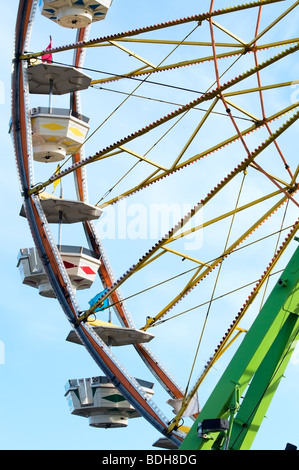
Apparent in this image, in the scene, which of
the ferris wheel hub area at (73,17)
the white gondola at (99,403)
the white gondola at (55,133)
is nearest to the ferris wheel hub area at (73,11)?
the ferris wheel hub area at (73,17)

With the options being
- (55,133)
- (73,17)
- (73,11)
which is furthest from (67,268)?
(73,11)

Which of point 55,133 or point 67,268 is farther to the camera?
point 55,133

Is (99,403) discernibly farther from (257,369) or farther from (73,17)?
(257,369)

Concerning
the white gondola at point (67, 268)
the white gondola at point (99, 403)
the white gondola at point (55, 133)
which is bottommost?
the white gondola at point (99, 403)

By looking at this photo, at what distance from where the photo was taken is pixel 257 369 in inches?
945

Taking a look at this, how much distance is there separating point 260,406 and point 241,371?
0.90m

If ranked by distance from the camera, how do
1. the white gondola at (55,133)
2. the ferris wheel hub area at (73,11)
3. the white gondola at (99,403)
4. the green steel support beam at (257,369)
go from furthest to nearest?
1. the white gondola at (99,403)
2. the white gondola at (55,133)
3. the ferris wheel hub area at (73,11)
4. the green steel support beam at (257,369)

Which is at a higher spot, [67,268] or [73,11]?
[73,11]

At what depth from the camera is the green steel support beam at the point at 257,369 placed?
77.5 ft

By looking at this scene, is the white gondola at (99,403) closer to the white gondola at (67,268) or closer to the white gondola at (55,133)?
the white gondola at (67,268)

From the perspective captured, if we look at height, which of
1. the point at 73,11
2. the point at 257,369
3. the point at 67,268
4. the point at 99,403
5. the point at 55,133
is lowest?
the point at 99,403

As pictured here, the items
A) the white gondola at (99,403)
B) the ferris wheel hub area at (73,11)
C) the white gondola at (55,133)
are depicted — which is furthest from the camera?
the white gondola at (99,403)

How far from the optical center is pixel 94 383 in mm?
34938
